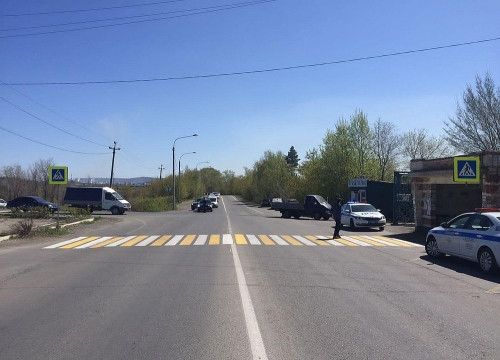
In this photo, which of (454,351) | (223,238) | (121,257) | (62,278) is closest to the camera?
(454,351)

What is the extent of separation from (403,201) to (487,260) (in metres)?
19.6

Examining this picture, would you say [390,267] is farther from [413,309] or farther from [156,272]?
[156,272]

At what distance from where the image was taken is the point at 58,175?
22391mm

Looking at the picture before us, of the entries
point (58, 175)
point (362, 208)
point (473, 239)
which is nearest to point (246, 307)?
point (473, 239)

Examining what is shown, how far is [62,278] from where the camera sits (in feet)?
33.8

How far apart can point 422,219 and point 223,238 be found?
11067mm

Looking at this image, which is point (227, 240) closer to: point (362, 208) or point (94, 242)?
point (94, 242)

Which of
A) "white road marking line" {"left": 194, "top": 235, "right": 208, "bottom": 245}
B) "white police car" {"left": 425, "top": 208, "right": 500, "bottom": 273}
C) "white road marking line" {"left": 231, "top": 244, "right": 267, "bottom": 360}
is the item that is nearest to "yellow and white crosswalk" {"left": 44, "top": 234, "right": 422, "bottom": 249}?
"white road marking line" {"left": 194, "top": 235, "right": 208, "bottom": 245}

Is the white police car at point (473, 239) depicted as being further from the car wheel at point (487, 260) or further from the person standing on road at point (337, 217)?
the person standing on road at point (337, 217)

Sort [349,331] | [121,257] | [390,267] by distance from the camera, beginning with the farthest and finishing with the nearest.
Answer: [121,257] → [390,267] → [349,331]

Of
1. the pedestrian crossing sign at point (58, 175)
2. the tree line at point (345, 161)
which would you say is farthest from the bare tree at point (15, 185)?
the pedestrian crossing sign at point (58, 175)

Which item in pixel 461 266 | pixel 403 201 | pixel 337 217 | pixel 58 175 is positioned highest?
pixel 58 175

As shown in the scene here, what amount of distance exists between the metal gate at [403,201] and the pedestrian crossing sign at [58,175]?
1957 cm

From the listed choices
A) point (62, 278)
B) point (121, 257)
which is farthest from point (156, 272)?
point (121, 257)
